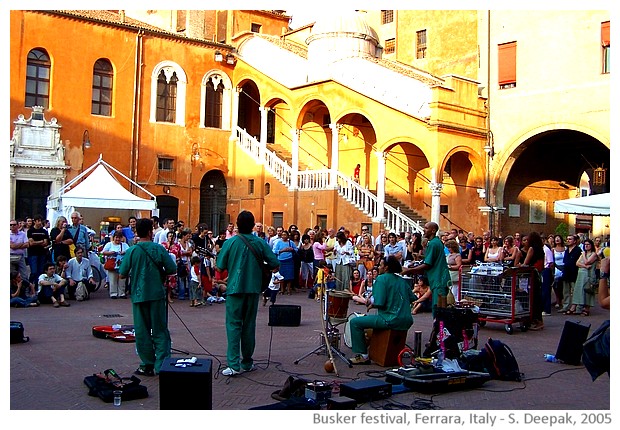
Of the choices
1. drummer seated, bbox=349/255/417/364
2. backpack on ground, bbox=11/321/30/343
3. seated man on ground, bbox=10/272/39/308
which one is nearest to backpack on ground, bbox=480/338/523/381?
drummer seated, bbox=349/255/417/364

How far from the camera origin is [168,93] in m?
27.8

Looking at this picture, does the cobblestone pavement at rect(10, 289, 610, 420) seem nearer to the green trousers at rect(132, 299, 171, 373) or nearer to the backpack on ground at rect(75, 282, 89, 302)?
the green trousers at rect(132, 299, 171, 373)

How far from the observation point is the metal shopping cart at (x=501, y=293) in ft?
37.2

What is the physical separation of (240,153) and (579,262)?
57.1 feet

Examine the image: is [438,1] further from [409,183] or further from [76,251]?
[409,183]

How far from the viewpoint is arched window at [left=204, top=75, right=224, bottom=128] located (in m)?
28.9

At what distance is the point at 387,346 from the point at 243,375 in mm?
1913

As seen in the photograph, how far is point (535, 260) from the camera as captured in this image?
12508mm

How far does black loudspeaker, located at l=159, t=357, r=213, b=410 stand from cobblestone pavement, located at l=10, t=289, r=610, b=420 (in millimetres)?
474

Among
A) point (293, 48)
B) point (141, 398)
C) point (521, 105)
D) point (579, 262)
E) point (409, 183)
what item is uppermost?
point (293, 48)

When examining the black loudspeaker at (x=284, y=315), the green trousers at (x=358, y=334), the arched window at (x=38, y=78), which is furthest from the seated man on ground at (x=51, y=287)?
the arched window at (x=38, y=78)

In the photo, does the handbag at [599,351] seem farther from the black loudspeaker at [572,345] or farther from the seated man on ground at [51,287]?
the seated man on ground at [51,287]
